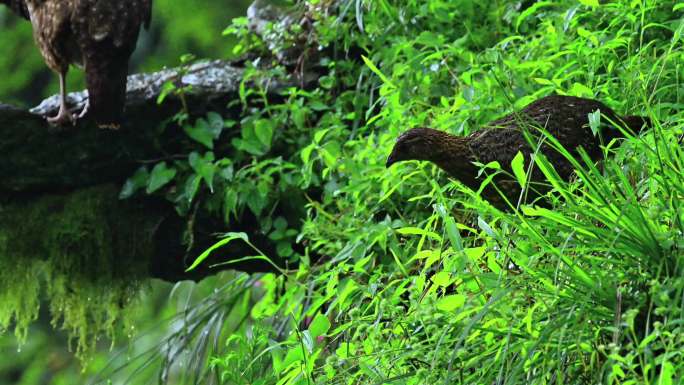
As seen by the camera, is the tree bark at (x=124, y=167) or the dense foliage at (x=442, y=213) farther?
the tree bark at (x=124, y=167)

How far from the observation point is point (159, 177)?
3.95m

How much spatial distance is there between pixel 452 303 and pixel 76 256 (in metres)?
2.24

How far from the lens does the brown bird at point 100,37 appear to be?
12.3ft

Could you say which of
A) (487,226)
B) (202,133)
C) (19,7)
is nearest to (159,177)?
(202,133)

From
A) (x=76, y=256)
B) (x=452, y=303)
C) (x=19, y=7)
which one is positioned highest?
(x=19, y=7)

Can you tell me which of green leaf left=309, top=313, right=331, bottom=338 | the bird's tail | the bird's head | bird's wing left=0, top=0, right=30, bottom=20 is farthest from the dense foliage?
bird's wing left=0, top=0, right=30, bottom=20

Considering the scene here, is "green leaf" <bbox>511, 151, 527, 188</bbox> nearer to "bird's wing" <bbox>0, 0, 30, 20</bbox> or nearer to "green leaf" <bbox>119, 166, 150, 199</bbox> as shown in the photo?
"green leaf" <bbox>119, 166, 150, 199</bbox>

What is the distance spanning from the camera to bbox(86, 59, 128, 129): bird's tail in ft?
12.3

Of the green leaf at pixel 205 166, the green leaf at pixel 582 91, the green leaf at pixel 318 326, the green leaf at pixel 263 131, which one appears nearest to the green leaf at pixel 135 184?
the green leaf at pixel 205 166

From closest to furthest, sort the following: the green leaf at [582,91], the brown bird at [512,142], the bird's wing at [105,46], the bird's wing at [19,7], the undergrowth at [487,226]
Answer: the undergrowth at [487,226], the brown bird at [512,142], the green leaf at [582,91], the bird's wing at [105,46], the bird's wing at [19,7]

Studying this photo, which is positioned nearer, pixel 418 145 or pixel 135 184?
pixel 418 145

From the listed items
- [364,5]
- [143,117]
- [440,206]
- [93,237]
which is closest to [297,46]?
[364,5]

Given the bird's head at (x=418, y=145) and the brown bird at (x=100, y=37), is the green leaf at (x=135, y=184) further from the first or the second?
the bird's head at (x=418, y=145)

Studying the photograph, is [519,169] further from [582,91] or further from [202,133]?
[202,133]
